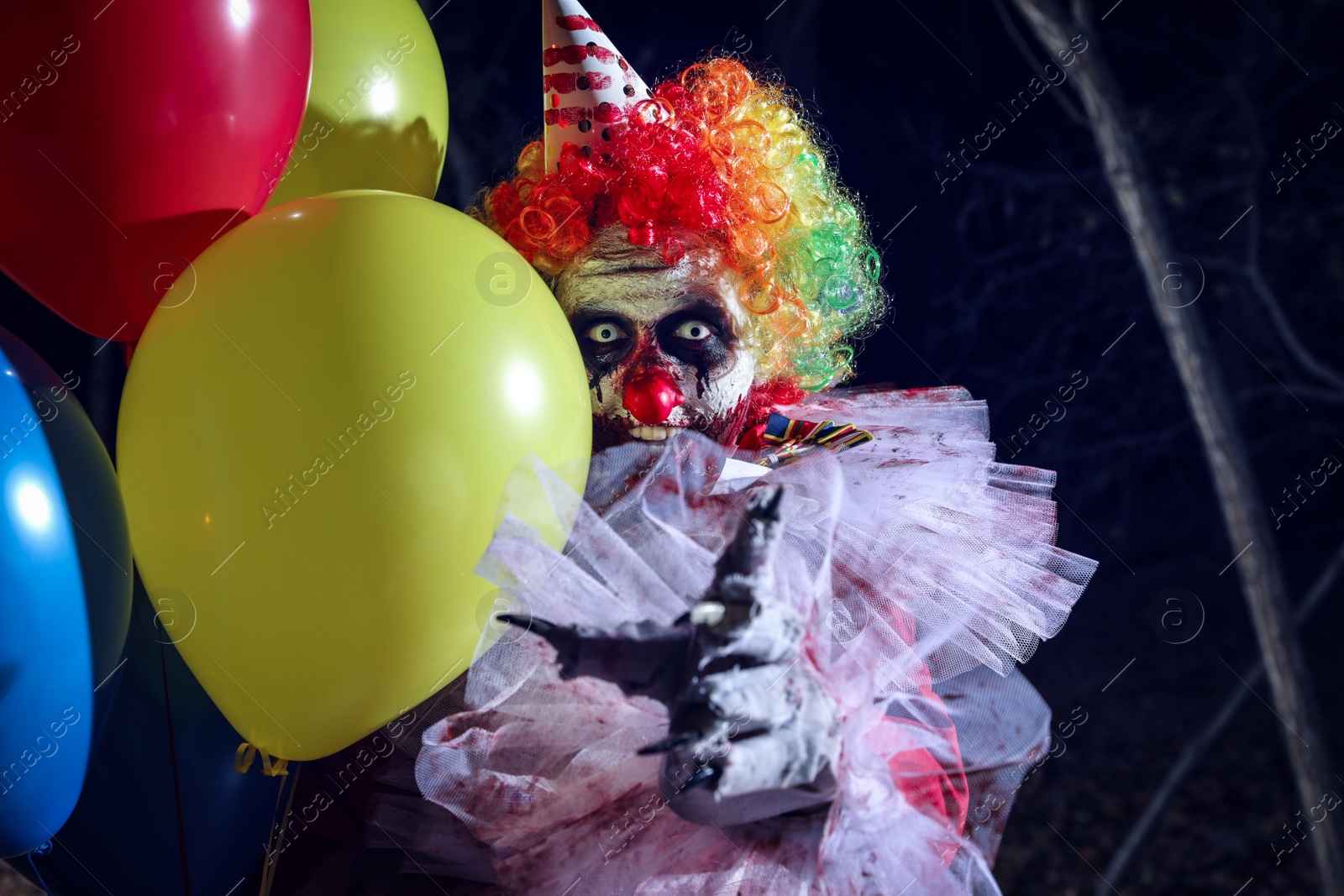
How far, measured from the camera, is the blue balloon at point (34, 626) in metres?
0.74

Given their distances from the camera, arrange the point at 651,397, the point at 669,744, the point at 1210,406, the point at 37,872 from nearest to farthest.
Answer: the point at 669,744 < the point at 37,872 < the point at 651,397 < the point at 1210,406

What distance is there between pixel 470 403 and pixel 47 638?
37 centimetres

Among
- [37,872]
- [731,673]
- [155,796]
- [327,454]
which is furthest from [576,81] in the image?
[37,872]

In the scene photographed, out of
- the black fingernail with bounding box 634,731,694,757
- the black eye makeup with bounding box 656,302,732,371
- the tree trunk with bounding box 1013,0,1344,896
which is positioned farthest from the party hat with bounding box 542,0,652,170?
the tree trunk with bounding box 1013,0,1344,896

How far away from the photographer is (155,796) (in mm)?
919

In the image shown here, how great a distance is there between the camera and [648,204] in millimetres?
1129

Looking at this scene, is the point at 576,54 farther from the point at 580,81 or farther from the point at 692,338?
the point at 692,338

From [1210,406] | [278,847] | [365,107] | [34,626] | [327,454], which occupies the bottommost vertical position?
[1210,406]

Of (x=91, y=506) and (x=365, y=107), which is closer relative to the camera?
(x=91, y=506)

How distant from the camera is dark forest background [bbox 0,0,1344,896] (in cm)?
212

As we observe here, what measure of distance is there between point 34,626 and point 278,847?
1.14ft

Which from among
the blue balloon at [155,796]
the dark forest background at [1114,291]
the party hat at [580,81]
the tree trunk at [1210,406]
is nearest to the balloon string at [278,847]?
the blue balloon at [155,796]

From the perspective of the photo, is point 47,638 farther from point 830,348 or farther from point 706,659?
point 830,348

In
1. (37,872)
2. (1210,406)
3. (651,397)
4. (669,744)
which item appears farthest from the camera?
(1210,406)
